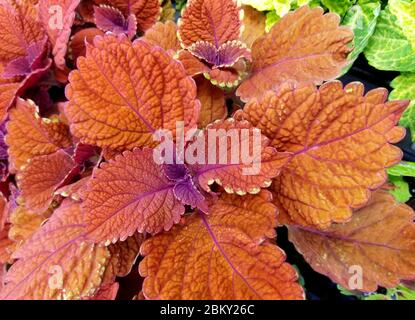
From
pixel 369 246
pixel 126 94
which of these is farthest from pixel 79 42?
pixel 369 246

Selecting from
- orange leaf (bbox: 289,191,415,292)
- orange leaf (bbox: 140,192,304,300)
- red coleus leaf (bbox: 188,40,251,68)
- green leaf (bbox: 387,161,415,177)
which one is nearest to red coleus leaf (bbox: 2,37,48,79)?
red coleus leaf (bbox: 188,40,251,68)

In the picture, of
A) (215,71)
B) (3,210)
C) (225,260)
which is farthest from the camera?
(3,210)

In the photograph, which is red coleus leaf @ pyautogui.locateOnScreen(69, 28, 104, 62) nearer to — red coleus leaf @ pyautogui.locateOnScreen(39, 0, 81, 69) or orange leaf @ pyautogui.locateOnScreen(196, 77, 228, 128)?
red coleus leaf @ pyautogui.locateOnScreen(39, 0, 81, 69)

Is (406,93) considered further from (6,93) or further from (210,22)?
(6,93)

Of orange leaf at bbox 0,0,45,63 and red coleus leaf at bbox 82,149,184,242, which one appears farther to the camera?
orange leaf at bbox 0,0,45,63

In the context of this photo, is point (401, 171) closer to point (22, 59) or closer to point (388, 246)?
point (388, 246)

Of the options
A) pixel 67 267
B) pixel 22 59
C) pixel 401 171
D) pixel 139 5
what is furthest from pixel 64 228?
pixel 401 171
